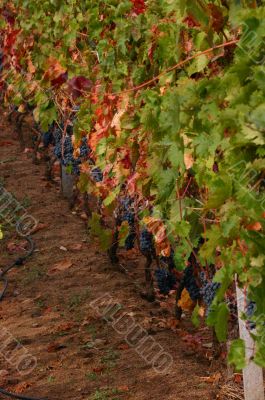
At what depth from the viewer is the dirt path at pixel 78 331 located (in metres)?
5.13

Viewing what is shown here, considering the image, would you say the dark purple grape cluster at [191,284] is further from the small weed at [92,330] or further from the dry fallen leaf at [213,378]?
the small weed at [92,330]

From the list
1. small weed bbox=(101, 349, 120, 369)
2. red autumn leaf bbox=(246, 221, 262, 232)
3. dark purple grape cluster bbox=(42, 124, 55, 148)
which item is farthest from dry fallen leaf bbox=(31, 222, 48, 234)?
red autumn leaf bbox=(246, 221, 262, 232)

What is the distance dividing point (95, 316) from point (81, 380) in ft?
2.98

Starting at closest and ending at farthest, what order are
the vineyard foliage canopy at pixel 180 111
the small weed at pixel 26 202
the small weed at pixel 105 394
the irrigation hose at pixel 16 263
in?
the vineyard foliage canopy at pixel 180 111
the small weed at pixel 105 394
the irrigation hose at pixel 16 263
the small weed at pixel 26 202

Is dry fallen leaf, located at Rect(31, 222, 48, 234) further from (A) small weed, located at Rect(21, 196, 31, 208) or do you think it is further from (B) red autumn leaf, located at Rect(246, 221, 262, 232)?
(B) red autumn leaf, located at Rect(246, 221, 262, 232)

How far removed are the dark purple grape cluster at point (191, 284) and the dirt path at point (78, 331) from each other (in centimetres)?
40

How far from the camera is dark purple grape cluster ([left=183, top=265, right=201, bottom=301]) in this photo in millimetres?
5334

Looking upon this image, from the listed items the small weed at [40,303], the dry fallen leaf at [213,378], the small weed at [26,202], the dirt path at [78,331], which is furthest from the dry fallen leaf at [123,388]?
the small weed at [26,202]

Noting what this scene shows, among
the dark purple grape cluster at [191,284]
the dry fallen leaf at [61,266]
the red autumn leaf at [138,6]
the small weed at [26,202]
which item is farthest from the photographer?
the small weed at [26,202]

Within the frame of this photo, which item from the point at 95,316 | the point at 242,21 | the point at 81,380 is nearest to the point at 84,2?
the point at 95,316

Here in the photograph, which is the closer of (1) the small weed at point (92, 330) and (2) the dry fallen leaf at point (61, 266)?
(1) the small weed at point (92, 330)

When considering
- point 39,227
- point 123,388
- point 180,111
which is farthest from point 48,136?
point 180,111

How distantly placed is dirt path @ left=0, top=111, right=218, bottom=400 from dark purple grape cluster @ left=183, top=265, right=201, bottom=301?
40 centimetres

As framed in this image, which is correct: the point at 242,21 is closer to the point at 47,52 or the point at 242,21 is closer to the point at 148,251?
the point at 148,251
